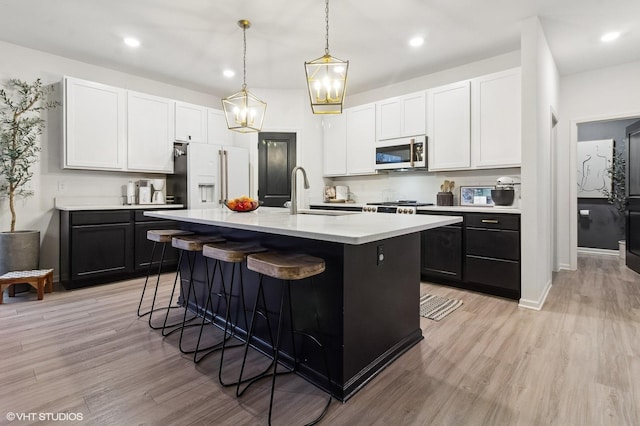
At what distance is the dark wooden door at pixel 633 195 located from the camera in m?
4.43

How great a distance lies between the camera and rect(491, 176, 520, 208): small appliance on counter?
3.72 metres

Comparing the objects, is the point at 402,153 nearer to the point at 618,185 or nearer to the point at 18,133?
the point at 618,185

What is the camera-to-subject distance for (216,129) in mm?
5387

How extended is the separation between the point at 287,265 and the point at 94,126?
385 centimetres

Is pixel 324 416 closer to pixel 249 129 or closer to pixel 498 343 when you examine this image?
pixel 498 343

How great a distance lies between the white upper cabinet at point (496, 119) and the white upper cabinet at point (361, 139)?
1450 mm

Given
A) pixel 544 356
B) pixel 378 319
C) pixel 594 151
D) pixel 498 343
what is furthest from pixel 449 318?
pixel 594 151

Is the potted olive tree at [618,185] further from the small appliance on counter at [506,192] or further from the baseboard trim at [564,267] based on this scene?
the small appliance on counter at [506,192]

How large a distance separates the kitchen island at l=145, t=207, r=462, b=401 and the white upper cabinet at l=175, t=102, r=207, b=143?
9.97 feet

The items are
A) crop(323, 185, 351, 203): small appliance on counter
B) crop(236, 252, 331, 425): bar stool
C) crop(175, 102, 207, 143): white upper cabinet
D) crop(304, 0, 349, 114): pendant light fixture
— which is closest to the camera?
crop(236, 252, 331, 425): bar stool

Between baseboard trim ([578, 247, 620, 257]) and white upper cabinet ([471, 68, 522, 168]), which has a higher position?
white upper cabinet ([471, 68, 522, 168])

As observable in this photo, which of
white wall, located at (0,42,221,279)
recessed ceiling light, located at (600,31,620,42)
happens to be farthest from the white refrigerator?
recessed ceiling light, located at (600,31,620,42)

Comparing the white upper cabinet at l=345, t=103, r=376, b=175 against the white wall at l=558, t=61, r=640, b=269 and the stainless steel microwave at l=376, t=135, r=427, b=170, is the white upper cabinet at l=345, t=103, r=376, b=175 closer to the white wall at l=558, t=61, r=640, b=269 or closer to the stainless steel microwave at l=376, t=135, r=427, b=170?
the stainless steel microwave at l=376, t=135, r=427, b=170

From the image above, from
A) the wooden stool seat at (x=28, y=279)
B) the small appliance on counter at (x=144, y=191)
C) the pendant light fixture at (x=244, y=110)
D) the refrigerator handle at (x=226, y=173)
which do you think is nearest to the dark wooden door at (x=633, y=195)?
the pendant light fixture at (x=244, y=110)
